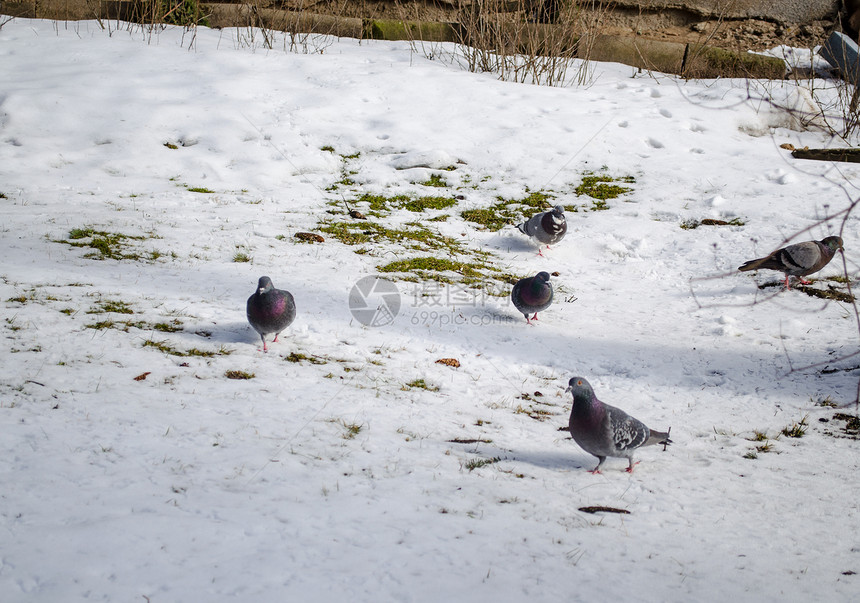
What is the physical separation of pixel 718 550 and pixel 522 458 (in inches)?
45.6

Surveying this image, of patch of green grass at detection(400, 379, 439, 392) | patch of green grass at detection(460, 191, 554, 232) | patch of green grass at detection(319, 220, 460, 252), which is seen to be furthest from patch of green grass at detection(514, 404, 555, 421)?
patch of green grass at detection(460, 191, 554, 232)

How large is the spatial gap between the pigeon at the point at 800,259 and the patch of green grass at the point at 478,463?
3953mm

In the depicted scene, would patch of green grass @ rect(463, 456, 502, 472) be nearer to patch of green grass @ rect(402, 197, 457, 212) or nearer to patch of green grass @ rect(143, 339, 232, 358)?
patch of green grass @ rect(143, 339, 232, 358)

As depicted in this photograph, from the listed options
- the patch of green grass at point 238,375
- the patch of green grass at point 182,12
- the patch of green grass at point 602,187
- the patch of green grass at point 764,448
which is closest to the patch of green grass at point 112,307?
the patch of green grass at point 238,375

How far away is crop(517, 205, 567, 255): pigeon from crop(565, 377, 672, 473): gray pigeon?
11.5 feet

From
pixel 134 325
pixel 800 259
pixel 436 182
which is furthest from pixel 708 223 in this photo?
pixel 134 325

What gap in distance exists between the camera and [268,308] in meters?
4.36

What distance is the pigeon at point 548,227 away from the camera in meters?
6.76

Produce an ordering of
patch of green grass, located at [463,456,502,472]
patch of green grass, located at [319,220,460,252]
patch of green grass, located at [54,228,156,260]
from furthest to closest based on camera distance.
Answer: patch of green grass, located at [319,220,460,252] → patch of green grass, located at [54,228,156,260] → patch of green grass, located at [463,456,502,472]

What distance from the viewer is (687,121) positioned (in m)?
10.0

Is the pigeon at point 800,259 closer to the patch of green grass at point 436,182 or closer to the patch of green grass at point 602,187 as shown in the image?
the patch of green grass at point 602,187

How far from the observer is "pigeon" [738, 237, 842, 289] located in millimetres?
6066

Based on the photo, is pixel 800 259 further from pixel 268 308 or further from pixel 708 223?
pixel 268 308

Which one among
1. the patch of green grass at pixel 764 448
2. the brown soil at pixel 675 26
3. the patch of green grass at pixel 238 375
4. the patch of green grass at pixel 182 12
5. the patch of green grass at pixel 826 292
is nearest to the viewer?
the patch of green grass at pixel 764 448
